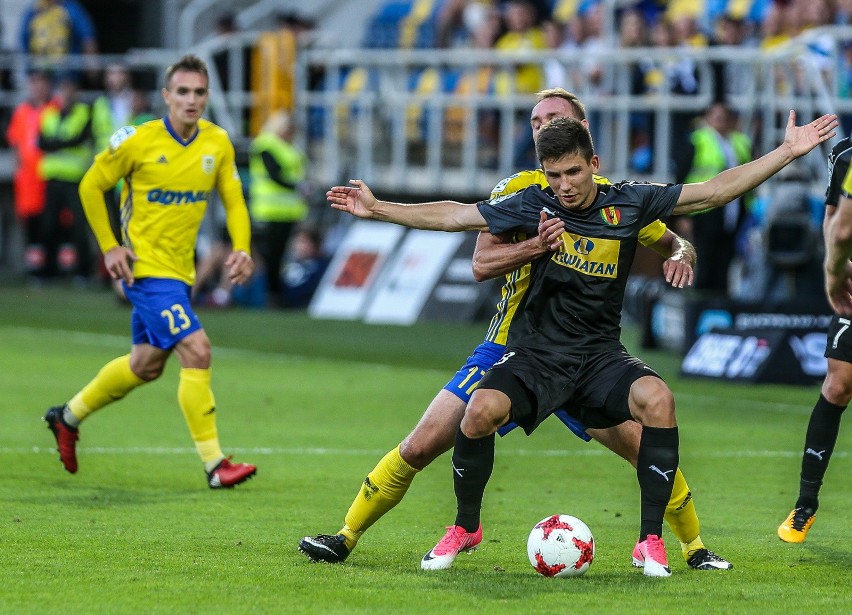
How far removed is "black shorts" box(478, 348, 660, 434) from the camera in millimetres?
6551

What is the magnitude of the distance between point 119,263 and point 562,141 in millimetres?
3374

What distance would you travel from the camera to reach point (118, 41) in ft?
94.9

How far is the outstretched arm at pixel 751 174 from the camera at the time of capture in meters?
6.64

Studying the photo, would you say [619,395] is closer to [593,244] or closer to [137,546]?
[593,244]

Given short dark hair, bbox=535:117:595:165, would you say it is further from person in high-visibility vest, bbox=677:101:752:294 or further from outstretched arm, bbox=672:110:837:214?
person in high-visibility vest, bbox=677:101:752:294

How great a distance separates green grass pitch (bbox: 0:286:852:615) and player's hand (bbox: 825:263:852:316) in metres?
1.04

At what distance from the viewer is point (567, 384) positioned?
6.66 m

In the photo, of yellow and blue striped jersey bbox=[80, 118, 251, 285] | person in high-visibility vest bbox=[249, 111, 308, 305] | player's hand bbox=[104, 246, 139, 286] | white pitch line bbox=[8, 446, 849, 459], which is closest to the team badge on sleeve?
yellow and blue striped jersey bbox=[80, 118, 251, 285]

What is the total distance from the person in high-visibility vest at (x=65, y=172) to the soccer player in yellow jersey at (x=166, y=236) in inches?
518

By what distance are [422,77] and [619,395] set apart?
49.2 ft

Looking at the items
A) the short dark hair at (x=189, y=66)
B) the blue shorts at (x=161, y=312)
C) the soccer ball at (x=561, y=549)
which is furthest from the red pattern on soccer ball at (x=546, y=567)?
the short dark hair at (x=189, y=66)

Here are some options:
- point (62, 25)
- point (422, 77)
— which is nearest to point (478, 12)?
point (422, 77)

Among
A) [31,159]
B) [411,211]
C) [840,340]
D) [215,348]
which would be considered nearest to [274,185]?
[215,348]

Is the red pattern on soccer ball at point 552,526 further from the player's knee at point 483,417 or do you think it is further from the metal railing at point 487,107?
the metal railing at point 487,107
